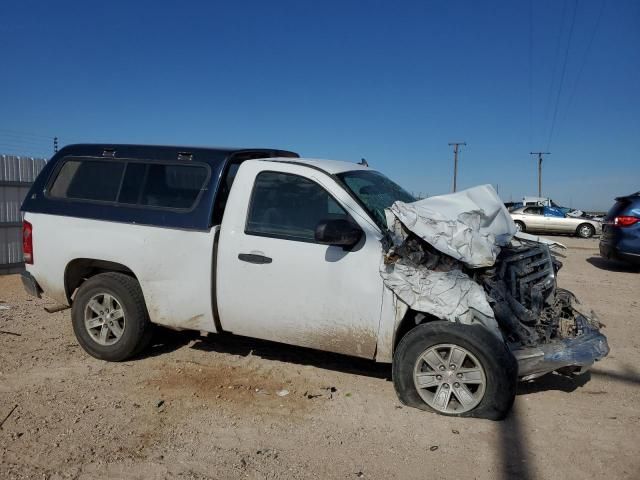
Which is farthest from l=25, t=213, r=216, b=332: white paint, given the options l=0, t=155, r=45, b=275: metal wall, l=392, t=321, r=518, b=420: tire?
l=0, t=155, r=45, b=275: metal wall

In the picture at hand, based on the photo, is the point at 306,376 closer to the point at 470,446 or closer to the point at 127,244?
the point at 470,446

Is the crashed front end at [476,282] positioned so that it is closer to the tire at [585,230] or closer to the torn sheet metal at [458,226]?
the torn sheet metal at [458,226]

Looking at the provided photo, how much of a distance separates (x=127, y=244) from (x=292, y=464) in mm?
2497

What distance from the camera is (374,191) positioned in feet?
14.8

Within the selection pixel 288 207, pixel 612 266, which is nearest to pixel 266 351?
pixel 288 207

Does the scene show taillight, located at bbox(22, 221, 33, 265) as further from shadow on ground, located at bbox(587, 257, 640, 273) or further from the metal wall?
shadow on ground, located at bbox(587, 257, 640, 273)

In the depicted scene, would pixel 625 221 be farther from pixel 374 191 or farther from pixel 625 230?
pixel 374 191

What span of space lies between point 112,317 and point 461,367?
10.3ft

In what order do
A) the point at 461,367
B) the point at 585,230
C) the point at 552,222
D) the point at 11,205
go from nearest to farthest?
the point at 461,367 → the point at 11,205 → the point at 585,230 → the point at 552,222

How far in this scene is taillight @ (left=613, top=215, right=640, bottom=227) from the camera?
10289mm

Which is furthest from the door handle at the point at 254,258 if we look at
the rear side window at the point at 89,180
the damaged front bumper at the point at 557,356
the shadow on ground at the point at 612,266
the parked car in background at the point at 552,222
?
the parked car in background at the point at 552,222

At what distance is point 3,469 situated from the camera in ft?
9.75

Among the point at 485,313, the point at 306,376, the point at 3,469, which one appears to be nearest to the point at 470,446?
the point at 485,313

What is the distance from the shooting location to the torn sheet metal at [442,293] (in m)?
3.58
